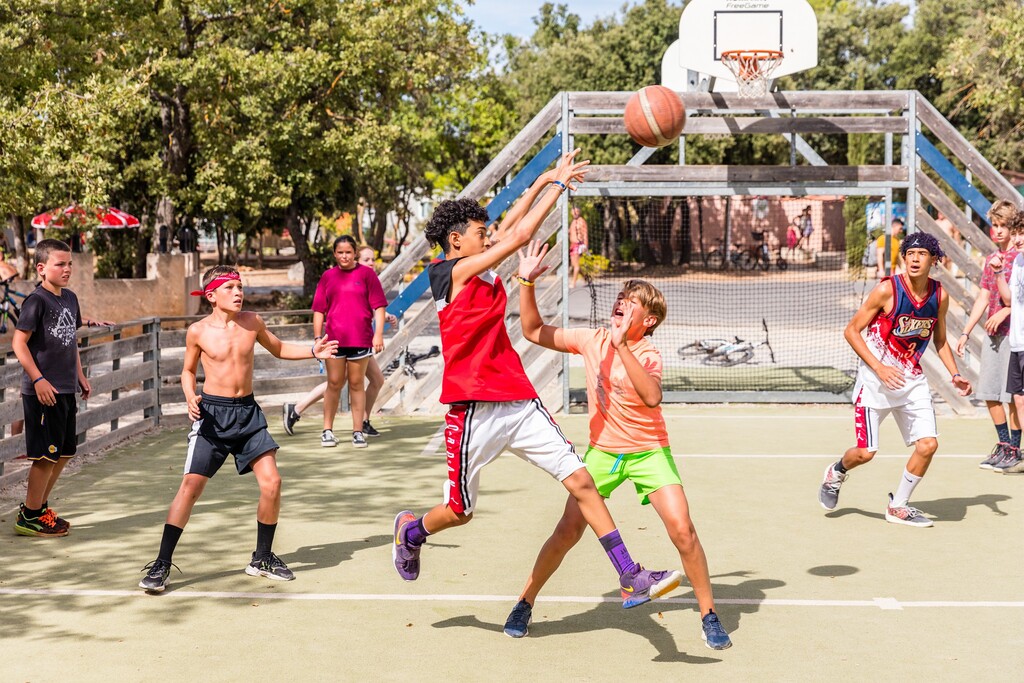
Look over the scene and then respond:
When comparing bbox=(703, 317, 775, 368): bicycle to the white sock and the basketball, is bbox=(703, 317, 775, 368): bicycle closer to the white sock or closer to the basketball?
the basketball

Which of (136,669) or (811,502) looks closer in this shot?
(136,669)

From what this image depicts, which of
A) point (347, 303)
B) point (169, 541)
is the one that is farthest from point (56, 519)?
point (347, 303)

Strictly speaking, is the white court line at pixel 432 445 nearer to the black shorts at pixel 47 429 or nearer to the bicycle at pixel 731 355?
the black shorts at pixel 47 429

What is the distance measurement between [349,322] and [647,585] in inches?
263

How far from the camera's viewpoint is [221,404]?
6766 millimetres

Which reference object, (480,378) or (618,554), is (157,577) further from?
(618,554)

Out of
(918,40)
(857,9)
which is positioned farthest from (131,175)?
(857,9)

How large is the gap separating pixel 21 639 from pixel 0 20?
1192cm

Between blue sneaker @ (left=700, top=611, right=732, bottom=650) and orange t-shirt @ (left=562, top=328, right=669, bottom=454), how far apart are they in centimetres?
80

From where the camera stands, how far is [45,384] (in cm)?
767

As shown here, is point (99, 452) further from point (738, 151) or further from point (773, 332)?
point (738, 151)

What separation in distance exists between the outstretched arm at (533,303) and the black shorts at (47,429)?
3741 millimetres

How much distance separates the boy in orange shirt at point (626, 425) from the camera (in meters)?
5.32

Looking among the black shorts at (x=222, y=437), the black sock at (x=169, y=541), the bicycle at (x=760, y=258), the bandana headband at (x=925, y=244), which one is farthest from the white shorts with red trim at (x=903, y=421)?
the bicycle at (x=760, y=258)
